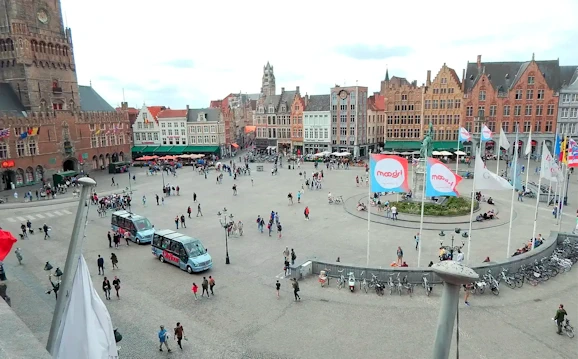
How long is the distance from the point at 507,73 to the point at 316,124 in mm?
34265

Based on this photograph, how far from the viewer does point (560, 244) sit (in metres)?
22.9

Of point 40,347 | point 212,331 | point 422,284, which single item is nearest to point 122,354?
point 212,331

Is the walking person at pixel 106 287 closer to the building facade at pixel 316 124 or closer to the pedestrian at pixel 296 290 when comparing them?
the pedestrian at pixel 296 290

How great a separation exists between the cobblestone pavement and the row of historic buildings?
4260 cm

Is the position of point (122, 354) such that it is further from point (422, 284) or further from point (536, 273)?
point (536, 273)

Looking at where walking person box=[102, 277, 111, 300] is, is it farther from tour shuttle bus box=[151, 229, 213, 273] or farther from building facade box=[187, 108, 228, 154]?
building facade box=[187, 108, 228, 154]

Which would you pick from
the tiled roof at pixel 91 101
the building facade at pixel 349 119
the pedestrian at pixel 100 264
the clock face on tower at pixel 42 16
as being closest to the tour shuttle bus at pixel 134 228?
the pedestrian at pixel 100 264

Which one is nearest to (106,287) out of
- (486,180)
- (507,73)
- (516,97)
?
(486,180)

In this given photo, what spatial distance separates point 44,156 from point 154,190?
20.1 m

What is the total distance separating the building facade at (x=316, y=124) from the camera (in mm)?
76750

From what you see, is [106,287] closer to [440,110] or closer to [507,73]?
[440,110]

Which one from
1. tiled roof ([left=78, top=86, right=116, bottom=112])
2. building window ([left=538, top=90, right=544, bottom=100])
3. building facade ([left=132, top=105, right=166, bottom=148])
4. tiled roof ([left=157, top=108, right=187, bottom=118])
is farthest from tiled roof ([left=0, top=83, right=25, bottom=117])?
building window ([left=538, top=90, right=544, bottom=100])

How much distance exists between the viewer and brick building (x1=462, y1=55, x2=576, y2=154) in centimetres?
6419

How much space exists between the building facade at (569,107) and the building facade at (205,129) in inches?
2356
